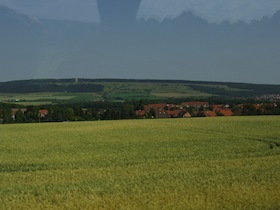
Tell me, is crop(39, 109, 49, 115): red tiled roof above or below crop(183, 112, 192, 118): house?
below

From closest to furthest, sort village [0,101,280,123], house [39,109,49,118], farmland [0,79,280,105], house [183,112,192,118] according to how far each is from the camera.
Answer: village [0,101,280,123], house [39,109,49,118], house [183,112,192,118], farmland [0,79,280,105]

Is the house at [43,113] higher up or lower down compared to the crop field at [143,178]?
lower down

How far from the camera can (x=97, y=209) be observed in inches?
405

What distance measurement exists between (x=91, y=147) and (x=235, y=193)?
14.2 metres

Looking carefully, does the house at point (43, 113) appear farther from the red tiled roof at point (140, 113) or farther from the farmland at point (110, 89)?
the farmland at point (110, 89)

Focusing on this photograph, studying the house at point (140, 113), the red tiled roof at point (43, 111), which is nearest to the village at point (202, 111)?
the house at point (140, 113)

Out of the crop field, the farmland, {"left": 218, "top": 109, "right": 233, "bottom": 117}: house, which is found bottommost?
the farmland

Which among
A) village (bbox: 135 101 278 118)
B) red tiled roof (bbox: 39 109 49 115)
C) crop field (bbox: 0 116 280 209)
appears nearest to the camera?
crop field (bbox: 0 116 280 209)

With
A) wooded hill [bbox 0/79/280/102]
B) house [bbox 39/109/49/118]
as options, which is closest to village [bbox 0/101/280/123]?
house [bbox 39/109/49/118]

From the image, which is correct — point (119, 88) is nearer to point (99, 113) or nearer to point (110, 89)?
point (110, 89)

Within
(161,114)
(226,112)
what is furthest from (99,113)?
(226,112)

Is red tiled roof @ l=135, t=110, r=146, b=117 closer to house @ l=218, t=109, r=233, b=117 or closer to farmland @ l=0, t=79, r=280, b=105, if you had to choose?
house @ l=218, t=109, r=233, b=117

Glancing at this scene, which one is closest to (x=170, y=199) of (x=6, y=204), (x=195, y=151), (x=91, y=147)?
(x=6, y=204)

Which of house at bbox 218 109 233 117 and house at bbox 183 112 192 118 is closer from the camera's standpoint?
house at bbox 218 109 233 117
